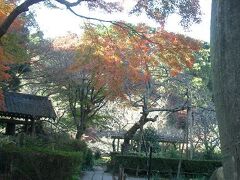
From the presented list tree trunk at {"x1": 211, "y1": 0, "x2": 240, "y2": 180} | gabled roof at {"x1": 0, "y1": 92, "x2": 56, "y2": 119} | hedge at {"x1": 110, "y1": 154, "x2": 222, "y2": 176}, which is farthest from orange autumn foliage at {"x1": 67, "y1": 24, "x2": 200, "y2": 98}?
tree trunk at {"x1": 211, "y1": 0, "x2": 240, "y2": 180}

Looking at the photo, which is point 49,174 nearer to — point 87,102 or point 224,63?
point 224,63

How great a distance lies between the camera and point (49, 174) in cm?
1159

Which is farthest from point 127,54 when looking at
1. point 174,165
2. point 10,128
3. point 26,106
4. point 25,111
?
point 10,128

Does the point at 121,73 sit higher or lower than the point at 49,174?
higher

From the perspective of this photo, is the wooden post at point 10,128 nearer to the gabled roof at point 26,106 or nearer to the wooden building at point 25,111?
the wooden building at point 25,111

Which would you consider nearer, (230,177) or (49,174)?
(230,177)

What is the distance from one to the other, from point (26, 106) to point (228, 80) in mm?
21929

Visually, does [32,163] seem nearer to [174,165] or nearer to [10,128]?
[174,165]

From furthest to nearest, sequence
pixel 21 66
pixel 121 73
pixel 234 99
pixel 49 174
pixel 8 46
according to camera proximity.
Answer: pixel 21 66 < pixel 121 73 < pixel 8 46 < pixel 49 174 < pixel 234 99

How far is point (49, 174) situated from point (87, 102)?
15.0 meters

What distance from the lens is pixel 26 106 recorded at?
920 inches

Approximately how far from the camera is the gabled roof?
22766 millimetres

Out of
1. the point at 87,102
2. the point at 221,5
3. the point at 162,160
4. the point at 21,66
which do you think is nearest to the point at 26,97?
the point at 21,66

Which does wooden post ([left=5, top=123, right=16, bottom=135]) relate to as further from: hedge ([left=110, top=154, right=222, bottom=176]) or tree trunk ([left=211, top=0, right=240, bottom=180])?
tree trunk ([left=211, top=0, right=240, bottom=180])
